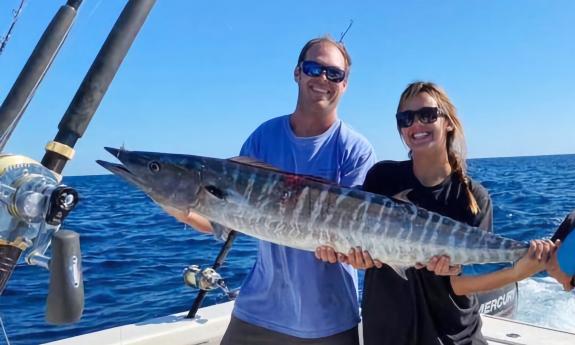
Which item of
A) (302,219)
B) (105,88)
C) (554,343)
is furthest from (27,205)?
(554,343)

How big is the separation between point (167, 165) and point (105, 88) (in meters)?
0.57

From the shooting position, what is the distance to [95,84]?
2.84 meters

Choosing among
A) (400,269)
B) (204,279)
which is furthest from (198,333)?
(400,269)

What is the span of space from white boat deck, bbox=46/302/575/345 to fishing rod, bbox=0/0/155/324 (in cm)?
154

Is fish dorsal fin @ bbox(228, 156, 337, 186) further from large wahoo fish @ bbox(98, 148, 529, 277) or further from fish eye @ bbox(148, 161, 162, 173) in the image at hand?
fish eye @ bbox(148, 161, 162, 173)

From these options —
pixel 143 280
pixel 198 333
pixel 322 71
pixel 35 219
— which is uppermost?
pixel 322 71

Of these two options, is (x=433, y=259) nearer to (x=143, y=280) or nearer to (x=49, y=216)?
(x=49, y=216)

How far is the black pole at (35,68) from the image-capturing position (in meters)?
2.62

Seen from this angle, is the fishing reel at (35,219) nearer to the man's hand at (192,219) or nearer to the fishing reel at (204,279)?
the man's hand at (192,219)

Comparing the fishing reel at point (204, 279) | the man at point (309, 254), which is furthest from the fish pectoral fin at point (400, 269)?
the fishing reel at point (204, 279)

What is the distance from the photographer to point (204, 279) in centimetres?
411

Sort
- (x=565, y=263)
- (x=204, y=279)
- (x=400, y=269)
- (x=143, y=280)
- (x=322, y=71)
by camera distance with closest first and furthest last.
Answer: (x=565, y=263) → (x=400, y=269) → (x=322, y=71) → (x=204, y=279) → (x=143, y=280)

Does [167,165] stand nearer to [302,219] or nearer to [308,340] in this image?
[302,219]

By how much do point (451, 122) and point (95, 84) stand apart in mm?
1934
